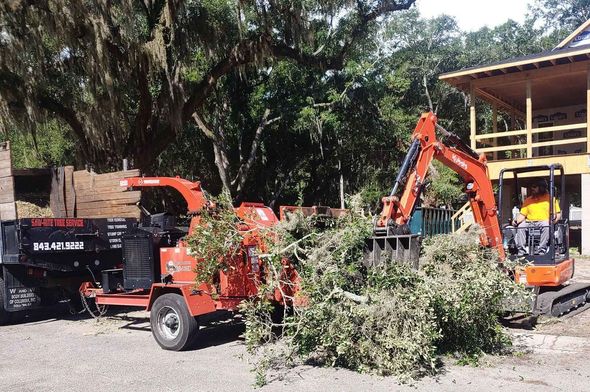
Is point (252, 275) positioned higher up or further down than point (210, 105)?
further down

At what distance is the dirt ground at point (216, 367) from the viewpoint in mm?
6156

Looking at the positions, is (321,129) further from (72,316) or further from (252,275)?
(252,275)

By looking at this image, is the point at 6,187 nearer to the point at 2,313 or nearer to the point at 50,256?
the point at 50,256

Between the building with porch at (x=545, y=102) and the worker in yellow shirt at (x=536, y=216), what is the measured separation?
7.50 m

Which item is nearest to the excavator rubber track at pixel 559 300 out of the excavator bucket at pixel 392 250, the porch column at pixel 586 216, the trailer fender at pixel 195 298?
the excavator bucket at pixel 392 250

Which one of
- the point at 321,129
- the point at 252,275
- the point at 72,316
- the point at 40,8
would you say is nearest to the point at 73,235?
the point at 72,316

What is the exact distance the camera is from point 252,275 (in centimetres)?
787

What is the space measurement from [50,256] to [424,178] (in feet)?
21.6

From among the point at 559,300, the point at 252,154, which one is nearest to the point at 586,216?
the point at 559,300

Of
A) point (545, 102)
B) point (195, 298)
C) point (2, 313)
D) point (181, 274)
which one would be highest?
point (545, 102)

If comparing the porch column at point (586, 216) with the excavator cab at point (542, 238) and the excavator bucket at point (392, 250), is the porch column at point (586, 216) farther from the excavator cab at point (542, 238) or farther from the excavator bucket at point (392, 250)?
the excavator bucket at point (392, 250)

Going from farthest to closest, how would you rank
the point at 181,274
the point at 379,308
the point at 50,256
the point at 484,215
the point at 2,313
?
1. the point at 2,313
2. the point at 50,256
3. the point at 484,215
4. the point at 181,274
5. the point at 379,308

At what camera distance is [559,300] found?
9.48 meters

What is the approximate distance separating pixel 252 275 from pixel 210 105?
17.1 m
